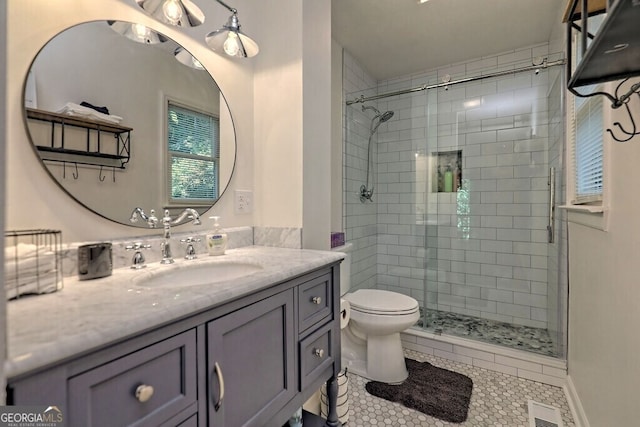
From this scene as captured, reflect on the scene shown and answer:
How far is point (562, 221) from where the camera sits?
2.07 metres

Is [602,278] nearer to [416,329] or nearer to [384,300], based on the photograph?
[384,300]

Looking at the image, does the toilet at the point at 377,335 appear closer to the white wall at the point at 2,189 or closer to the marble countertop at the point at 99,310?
the marble countertop at the point at 99,310

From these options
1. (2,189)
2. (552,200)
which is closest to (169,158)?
(2,189)

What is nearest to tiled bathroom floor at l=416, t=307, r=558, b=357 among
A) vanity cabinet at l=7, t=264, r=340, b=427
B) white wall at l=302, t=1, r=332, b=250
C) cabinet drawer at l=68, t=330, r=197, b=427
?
white wall at l=302, t=1, r=332, b=250

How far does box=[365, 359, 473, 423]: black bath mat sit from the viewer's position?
1653mm

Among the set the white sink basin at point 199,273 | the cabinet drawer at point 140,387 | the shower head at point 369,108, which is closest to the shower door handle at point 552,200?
the shower head at point 369,108

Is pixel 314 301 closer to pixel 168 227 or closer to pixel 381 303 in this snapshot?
pixel 168 227

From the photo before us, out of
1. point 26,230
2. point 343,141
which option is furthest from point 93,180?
point 343,141

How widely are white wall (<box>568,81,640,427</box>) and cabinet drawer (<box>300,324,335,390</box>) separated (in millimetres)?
1000

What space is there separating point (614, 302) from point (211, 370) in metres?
1.44

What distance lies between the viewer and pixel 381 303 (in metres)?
2.04

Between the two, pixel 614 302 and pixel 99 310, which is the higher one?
pixel 99 310

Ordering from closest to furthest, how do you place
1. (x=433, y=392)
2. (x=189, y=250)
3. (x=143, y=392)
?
(x=143, y=392) → (x=189, y=250) → (x=433, y=392)

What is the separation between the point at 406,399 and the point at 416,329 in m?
0.73
